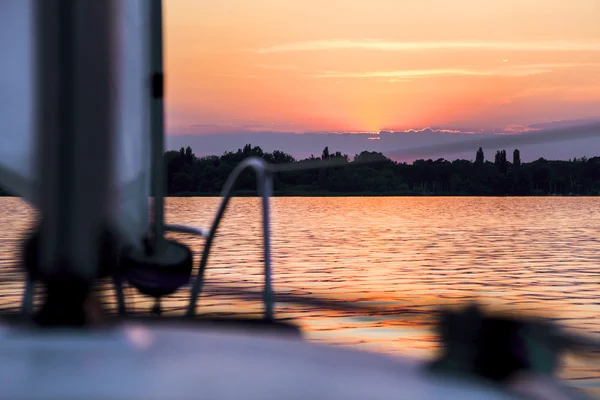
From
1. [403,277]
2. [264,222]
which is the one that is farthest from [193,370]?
[403,277]

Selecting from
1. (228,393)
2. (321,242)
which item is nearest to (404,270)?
(321,242)

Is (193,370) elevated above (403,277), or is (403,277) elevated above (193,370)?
(193,370)

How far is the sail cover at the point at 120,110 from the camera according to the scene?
2721 millimetres

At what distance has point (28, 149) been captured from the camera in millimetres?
2744

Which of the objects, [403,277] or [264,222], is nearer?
[264,222]

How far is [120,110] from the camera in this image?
284 cm

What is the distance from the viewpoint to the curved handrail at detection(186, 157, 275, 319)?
127 inches

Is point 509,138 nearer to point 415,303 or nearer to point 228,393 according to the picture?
point 228,393

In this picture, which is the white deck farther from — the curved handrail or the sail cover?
the curved handrail

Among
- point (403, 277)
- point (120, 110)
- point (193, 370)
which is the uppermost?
point (120, 110)

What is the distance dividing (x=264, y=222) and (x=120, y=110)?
0.76m

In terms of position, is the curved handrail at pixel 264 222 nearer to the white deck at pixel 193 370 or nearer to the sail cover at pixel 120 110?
the sail cover at pixel 120 110

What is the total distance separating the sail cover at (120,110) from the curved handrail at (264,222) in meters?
0.46

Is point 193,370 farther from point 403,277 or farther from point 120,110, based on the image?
point 403,277
